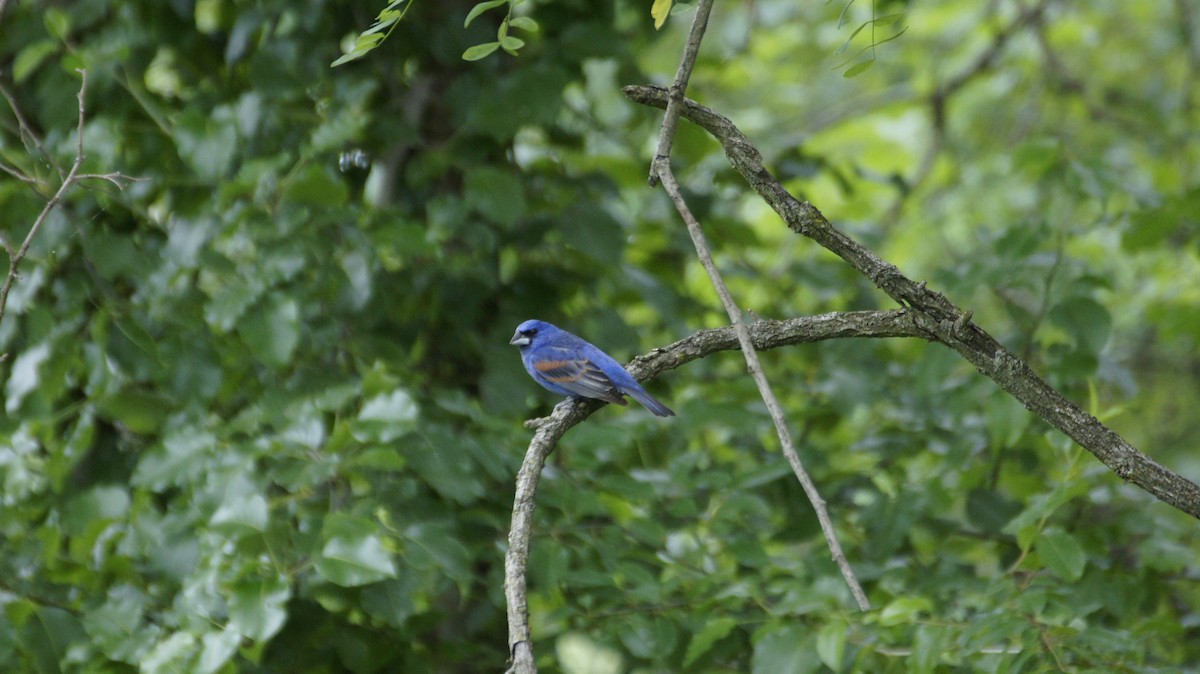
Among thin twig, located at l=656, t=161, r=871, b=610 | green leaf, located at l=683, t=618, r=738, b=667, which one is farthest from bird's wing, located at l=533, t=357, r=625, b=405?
thin twig, located at l=656, t=161, r=871, b=610

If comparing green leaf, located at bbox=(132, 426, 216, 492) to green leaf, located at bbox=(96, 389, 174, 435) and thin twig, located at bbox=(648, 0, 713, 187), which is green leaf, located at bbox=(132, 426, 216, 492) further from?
thin twig, located at bbox=(648, 0, 713, 187)

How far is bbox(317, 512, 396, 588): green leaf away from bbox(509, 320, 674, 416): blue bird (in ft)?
3.20

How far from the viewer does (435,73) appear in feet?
16.5

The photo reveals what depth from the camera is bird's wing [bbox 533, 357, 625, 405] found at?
13.0 ft

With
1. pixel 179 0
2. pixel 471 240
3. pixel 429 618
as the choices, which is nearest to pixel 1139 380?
pixel 471 240

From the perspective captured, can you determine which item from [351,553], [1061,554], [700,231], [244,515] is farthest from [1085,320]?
[244,515]

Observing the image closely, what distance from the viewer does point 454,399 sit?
3.98 m

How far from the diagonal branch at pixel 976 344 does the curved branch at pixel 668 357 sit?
6cm

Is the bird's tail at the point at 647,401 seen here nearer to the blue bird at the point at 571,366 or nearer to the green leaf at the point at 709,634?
the blue bird at the point at 571,366

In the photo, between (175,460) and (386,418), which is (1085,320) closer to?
(386,418)

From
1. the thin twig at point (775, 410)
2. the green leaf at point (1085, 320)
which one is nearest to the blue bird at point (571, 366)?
the green leaf at point (1085, 320)

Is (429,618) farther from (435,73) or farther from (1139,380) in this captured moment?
(1139,380)

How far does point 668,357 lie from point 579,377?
1.33 meters

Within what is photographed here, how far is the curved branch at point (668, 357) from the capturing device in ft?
6.83
